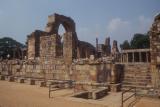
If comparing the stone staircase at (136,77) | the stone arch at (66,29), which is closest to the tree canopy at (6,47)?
the stone arch at (66,29)

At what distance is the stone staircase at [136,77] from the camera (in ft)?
33.8

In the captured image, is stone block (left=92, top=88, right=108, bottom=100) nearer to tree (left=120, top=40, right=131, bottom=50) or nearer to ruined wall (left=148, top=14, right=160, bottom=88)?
ruined wall (left=148, top=14, right=160, bottom=88)

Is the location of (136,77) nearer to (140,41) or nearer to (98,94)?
(98,94)

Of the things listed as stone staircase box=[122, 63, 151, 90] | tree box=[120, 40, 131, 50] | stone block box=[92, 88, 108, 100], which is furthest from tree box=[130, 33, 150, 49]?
stone block box=[92, 88, 108, 100]

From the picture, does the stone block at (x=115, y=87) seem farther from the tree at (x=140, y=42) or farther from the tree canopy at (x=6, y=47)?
the tree canopy at (x=6, y=47)

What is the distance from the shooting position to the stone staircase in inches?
406

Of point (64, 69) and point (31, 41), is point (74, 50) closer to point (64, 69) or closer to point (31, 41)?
point (64, 69)

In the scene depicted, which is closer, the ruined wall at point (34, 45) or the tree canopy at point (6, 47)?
the ruined wall at point (34, 45)

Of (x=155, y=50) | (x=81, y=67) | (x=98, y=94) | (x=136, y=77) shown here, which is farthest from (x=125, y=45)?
(x=98, y=94)

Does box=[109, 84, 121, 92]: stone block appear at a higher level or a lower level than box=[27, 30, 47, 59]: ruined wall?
lower

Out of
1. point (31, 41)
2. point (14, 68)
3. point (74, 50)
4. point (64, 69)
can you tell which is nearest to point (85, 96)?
point (64, 69)

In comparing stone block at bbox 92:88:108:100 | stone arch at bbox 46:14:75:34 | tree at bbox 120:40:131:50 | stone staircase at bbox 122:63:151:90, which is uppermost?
stone arch at bbox 46:14:75:34

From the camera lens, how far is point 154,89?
8.95m

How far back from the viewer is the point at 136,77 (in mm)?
11117
